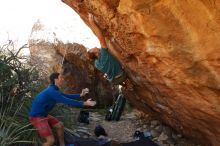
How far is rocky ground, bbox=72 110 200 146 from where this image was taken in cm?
955

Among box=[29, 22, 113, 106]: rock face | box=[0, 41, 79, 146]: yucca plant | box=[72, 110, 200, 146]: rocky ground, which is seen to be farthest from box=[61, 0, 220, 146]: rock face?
box=[29, 22, 113, 106]: rock face

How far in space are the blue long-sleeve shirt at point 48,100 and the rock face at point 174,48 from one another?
4.15 ft

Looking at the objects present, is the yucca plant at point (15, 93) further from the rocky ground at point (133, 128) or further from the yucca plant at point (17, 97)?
the rocky ground at point (133, 128)

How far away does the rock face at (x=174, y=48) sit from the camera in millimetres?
5113

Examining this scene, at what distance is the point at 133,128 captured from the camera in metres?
10.7

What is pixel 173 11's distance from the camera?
17.1ft

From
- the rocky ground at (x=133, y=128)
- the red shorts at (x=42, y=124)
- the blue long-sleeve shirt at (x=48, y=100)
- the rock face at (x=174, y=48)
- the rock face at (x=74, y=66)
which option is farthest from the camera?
the rock face at (x=74, y=66)

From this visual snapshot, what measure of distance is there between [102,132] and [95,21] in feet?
10.7

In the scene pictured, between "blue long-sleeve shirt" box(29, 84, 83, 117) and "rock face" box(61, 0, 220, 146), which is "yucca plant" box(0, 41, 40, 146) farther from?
"rock face" box(61, 0, 220, 146)

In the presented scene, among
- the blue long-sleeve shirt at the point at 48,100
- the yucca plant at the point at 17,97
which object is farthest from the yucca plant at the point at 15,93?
the blue long-sleeve shirt at the point at 48,100

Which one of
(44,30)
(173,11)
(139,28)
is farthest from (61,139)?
(44,30)

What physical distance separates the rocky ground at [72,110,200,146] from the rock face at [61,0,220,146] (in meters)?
1.78

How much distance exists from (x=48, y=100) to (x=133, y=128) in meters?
3.85

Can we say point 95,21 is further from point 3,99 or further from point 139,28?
point 3,99
